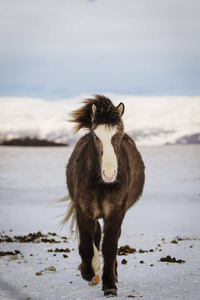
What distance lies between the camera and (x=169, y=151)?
24.4 meters

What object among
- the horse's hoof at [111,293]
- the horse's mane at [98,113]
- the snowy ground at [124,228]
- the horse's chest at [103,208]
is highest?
the horse's mane at [98,113]

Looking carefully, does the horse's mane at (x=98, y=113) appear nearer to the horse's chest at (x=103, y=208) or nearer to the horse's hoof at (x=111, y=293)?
the horse's chest at (x=103, y=208)

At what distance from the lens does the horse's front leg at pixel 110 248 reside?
4.28 meters

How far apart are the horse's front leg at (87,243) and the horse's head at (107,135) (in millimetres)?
778

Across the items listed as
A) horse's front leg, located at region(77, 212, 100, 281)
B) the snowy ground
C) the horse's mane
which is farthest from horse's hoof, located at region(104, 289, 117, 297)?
the horse's mane

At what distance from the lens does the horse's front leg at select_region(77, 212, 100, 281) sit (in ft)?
14.2

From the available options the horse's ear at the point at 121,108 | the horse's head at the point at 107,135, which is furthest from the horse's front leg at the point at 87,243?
the horse's ear at the point at 121,108

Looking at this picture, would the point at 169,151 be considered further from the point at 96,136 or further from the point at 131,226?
the point at 96,136

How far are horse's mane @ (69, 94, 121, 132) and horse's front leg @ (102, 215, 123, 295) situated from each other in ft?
3.90

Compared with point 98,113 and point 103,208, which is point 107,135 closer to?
point 98,113

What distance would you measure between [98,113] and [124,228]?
793 cm

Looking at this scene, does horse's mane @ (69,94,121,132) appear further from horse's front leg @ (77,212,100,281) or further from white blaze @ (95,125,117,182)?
horse's front leg @ (77,212,100,281)

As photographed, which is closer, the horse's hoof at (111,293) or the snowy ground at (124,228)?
the horse's hoof at (111,293)

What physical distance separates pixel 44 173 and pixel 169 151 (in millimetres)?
9221
